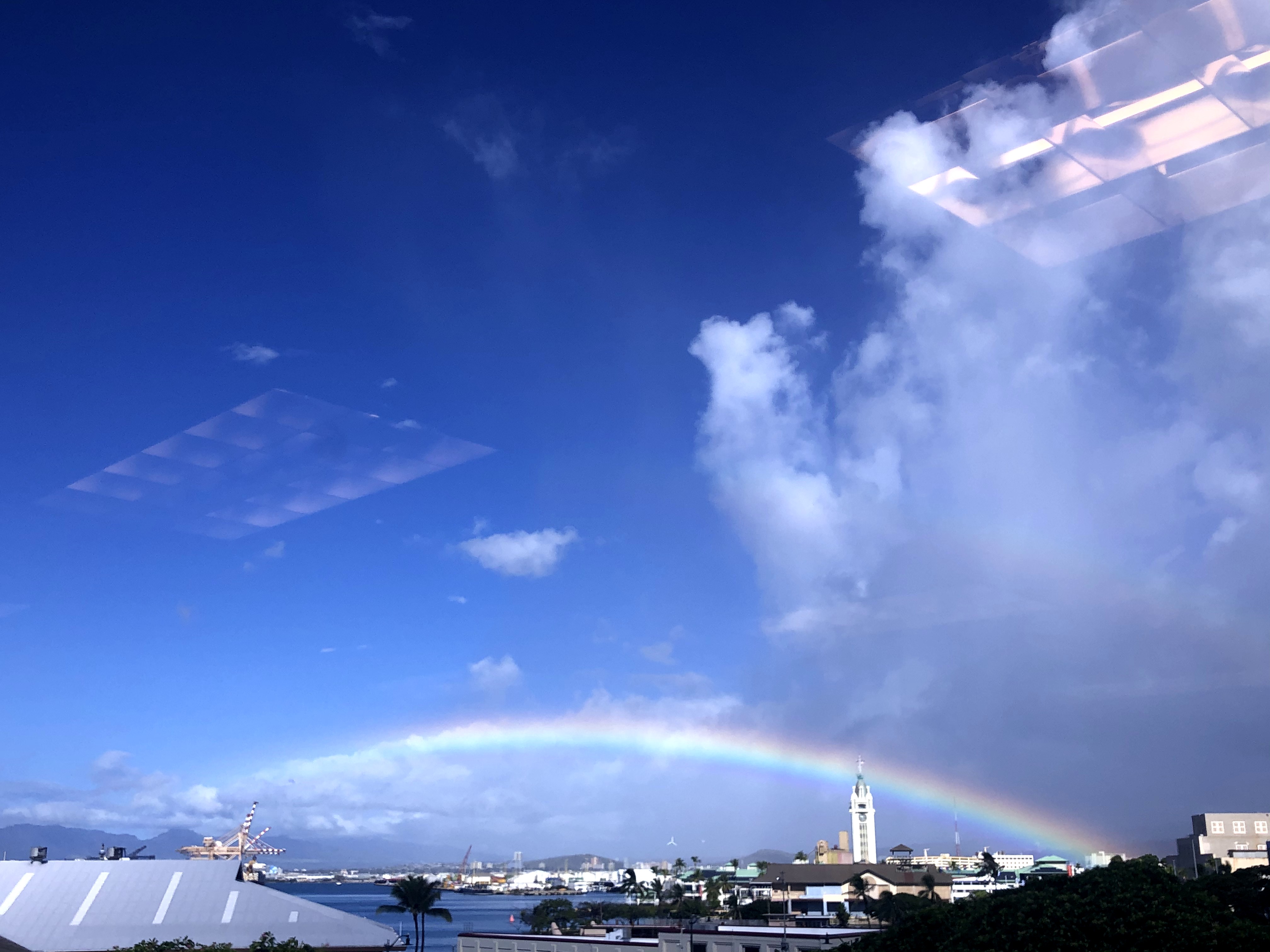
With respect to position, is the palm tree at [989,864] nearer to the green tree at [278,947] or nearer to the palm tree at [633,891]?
the palm tree at [633,891]

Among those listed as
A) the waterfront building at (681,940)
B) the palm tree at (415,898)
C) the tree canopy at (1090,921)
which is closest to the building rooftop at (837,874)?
the palm tree at (415,898)

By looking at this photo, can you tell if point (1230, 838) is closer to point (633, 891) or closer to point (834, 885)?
point (834, 885)

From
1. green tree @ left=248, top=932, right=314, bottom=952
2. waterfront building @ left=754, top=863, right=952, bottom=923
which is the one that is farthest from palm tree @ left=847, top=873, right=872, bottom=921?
green tree @ left=248, top=932, right=314, bottom=952

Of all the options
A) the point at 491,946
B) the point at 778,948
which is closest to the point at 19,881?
the point at 491,946

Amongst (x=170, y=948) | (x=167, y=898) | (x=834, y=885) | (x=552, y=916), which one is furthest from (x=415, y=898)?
(x=834, y=885)

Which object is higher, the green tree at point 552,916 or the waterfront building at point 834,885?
the waterfront building at point 834,885

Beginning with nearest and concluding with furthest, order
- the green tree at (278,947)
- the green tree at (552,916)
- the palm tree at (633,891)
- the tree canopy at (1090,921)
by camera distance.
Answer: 1. the tree canopy at (1090,921)
2. the green tree at (278,947)
3. the green tree at (552,916)
4. the palm tree at (633,891)

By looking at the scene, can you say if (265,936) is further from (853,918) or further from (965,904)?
(853,918)
